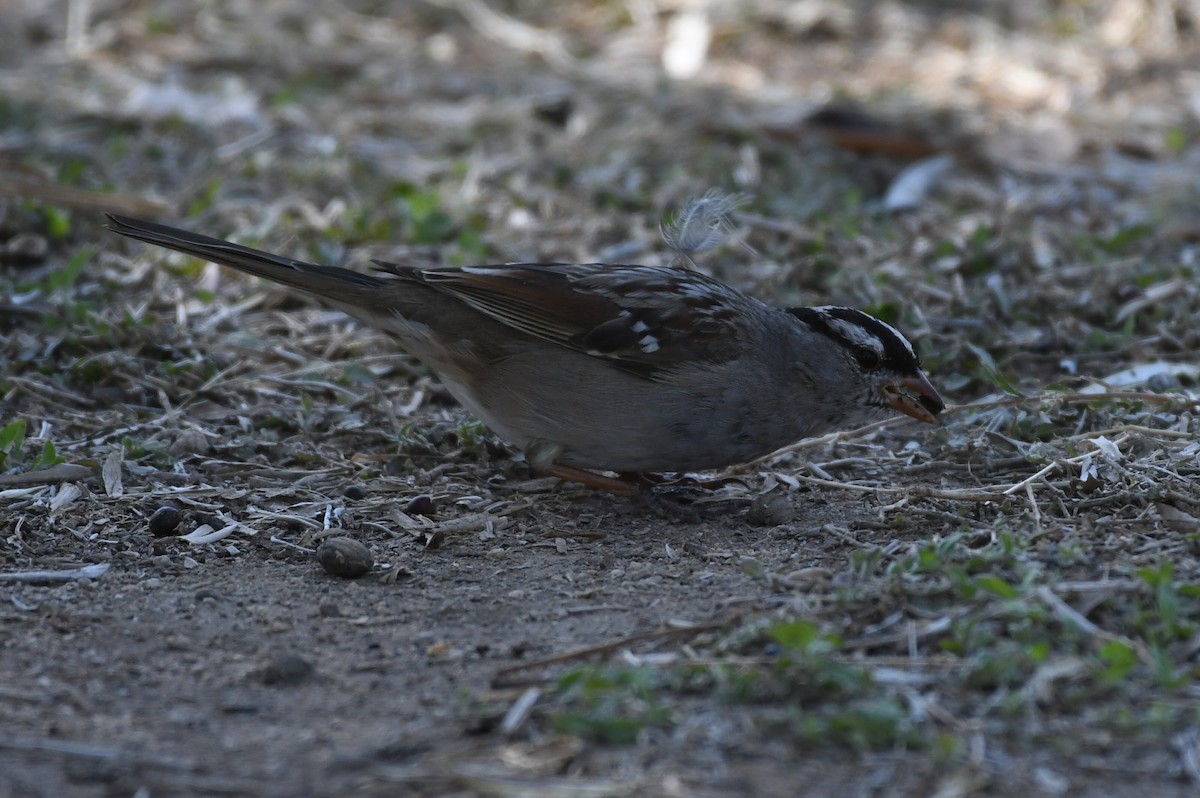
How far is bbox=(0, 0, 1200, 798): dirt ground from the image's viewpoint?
3.19m

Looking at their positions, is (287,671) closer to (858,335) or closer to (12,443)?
(12,443)

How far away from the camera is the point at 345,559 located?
4324 millimetres

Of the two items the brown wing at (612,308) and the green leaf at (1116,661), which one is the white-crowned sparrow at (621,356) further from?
the green leaf at (1116,661)

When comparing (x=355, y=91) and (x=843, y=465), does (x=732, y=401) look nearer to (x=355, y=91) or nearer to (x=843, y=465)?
(x=843, y=465)

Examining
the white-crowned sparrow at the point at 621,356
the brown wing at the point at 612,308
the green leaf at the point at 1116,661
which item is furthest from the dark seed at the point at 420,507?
the green leaf at the point at 1116,661

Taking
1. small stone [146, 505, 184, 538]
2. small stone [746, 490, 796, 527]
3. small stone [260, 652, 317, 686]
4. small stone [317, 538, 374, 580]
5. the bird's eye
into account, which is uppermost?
the bird's eye

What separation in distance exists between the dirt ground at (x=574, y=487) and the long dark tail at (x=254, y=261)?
2.11 feet

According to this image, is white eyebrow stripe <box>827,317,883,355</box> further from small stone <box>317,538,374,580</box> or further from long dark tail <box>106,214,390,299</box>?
small stone <box>317,538,374,580</box>

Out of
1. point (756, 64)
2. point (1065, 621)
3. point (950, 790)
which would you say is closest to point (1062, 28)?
point (756, 64)

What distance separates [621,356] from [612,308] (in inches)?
7.9

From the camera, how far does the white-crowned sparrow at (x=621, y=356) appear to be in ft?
16.0

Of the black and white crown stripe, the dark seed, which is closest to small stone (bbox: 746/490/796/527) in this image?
the black and white crown stripe

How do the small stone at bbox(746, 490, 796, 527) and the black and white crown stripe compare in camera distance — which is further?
the black and white crown stripe

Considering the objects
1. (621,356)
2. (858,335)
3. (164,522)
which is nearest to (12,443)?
(164,522)
